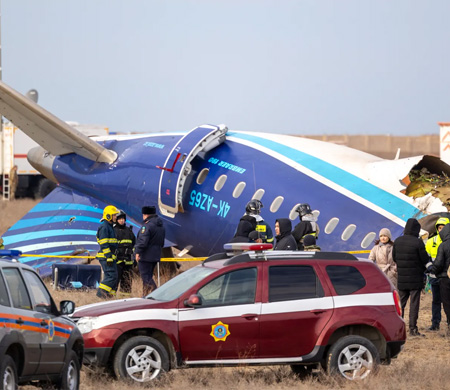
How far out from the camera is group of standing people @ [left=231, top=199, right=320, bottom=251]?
16.4 meters

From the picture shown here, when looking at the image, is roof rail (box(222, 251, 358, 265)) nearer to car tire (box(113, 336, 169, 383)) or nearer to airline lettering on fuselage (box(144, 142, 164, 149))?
car tire (box(113, 336, 169, 383))

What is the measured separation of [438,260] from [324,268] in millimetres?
4403

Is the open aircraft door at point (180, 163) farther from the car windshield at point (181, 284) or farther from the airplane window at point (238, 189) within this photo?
the car windshield at point (181, 284)

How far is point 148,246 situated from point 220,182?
3587 mm

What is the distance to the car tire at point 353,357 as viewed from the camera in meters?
12.1

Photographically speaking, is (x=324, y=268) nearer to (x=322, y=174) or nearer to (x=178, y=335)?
(x=178, y=335)

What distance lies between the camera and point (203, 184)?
21750mm

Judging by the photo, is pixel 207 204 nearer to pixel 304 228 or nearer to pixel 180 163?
pixel 180 163

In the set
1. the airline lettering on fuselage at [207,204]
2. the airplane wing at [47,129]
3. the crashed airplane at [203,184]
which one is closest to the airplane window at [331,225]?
the crashed airplane at [203,184]

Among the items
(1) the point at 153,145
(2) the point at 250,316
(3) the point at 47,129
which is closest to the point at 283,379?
(2) the point at 250,316

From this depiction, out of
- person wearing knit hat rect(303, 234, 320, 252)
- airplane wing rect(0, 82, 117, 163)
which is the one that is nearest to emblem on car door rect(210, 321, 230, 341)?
person wearing knit hat rect(303, 234, 320, 252)

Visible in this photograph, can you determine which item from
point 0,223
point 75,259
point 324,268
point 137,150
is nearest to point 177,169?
point 137,150

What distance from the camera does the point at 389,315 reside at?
1238 cm

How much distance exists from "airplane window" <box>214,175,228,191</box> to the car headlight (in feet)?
31.4
